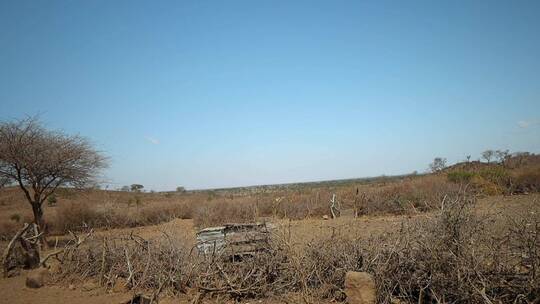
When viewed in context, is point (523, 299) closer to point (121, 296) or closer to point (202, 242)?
point (202, 242)

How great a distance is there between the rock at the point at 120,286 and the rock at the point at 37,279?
224cm

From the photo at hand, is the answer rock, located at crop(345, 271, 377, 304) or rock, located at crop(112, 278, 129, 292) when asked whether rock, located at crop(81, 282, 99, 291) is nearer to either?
rock, located at crop(112, 278, 129, 292)

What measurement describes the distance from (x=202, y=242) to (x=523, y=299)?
6.11 meters

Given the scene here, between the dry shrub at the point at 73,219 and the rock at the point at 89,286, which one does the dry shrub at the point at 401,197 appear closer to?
the rock at the point at 89,286

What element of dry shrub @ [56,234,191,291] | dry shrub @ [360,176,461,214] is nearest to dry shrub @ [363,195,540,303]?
dry shrub @ [56,234,191,291]

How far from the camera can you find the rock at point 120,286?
7992mm

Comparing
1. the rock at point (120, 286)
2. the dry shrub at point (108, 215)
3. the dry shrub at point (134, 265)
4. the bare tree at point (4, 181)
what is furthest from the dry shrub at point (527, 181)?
the bare tree at point (4, 181)

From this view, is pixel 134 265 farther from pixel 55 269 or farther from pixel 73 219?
pixel 73 219

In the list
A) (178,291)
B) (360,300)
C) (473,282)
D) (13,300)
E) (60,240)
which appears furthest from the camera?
(60,240)

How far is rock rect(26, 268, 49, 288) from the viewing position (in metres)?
8.81

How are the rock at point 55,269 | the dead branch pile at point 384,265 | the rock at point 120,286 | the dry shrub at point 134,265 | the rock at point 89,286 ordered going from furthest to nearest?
1. the rock at point 55,269
2. the rock at point 89,286
3. the rock at point 120,286
4. the dry shrub at point 134,265
5. the dead branch pile at point 384,265

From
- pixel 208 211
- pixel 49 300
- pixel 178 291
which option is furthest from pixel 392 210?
pixel 49 300

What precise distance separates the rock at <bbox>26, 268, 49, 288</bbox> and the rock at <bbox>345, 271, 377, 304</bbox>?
759 centimetres

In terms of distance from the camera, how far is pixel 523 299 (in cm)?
529
